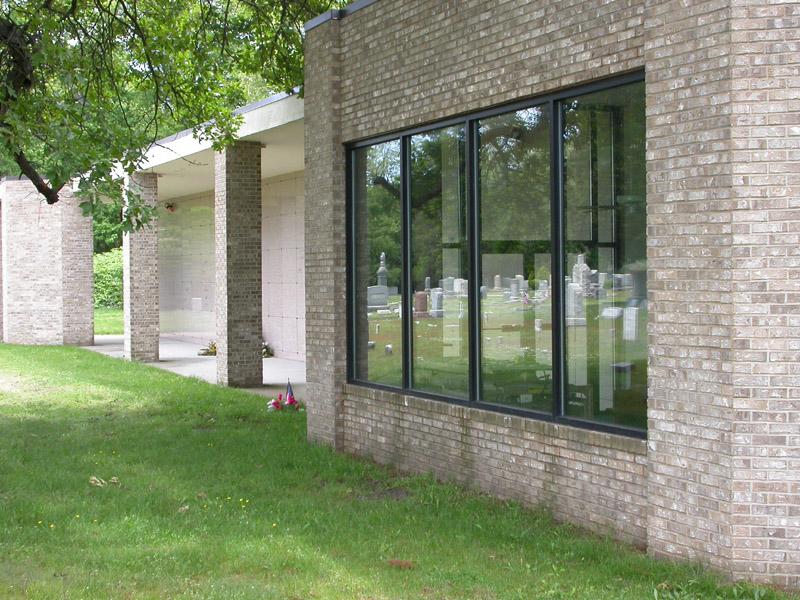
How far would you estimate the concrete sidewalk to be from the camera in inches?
686

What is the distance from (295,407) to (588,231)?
7545mm

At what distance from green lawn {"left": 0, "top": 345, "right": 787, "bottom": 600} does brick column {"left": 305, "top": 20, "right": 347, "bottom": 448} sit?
2.37ft

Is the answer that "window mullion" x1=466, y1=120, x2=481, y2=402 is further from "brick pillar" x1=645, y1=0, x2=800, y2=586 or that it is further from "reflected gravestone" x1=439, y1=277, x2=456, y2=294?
"brick pillar" x1=645, y1=0, x2=800, y2=586

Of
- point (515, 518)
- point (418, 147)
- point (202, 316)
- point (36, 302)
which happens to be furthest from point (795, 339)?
point (36, 302)

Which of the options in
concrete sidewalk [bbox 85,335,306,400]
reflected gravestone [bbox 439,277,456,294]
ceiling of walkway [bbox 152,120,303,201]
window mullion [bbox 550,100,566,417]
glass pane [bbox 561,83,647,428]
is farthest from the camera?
concrete sidewalk [bbox 85,335,306,400]

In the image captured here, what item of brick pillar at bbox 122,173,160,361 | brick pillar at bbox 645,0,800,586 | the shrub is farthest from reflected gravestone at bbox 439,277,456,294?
the shrub

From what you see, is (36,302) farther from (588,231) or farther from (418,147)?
(588,231)

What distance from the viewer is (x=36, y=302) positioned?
28.2m

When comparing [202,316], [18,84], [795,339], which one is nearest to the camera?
[795,339]

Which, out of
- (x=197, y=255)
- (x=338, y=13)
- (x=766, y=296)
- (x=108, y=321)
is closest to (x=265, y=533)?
(x=766, y=296)

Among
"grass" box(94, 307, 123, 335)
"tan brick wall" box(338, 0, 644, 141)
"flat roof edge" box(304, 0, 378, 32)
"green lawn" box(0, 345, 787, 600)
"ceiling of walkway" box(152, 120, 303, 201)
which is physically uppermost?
"flat roof edge" box(304, 0, 378, 32)

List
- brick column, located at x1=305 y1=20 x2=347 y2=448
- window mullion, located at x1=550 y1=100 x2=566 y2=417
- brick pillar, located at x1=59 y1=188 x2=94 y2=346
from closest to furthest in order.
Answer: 1. window mullion, located at x1=550 y1=100 x2=566 y2=417
2. brick column, located at x1=305 y1=20 x2=347 y2=448
3. brick pillar, located at x1=59 y1=188 x2=94 y2=346

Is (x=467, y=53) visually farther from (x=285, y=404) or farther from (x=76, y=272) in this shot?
(x=76, y=272)

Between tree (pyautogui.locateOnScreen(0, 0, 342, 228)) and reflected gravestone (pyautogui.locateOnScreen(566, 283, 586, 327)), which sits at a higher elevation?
tree (pyautogui.locateOnScreen(0, 0, 342, 228))
